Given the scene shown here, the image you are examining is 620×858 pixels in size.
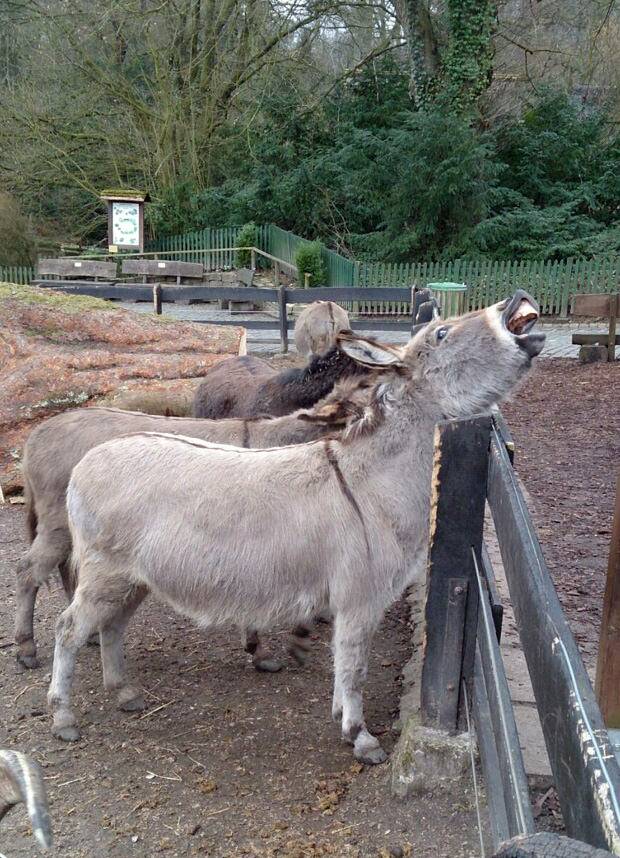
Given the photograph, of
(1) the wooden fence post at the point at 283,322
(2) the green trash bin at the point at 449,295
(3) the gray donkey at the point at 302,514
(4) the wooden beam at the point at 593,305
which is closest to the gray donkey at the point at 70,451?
(3) the gray donkey at the point at 302,514

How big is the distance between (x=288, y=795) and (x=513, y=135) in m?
24.4

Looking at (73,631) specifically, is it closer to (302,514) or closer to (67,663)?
(67,663)

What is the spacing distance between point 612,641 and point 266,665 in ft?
6.31

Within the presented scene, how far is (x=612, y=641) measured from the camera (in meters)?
2.69

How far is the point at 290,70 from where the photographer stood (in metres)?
26.4

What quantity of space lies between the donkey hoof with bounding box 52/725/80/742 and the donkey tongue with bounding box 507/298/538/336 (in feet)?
8.45

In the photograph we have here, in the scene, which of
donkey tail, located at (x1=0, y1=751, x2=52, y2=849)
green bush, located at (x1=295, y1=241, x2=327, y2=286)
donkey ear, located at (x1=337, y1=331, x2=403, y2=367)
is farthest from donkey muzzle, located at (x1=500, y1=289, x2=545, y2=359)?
green bush, located at (x1=295, y1=241, x2=327, y2=286)

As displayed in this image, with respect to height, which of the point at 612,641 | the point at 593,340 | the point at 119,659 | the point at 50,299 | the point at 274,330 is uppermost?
the point at 50,299

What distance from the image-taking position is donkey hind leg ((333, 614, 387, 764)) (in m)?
3.15

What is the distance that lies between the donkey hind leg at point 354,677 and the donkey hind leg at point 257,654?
93 centimetres

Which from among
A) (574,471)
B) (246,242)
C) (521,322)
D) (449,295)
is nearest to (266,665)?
(521,322)

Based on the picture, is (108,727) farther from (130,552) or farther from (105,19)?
(105,19)

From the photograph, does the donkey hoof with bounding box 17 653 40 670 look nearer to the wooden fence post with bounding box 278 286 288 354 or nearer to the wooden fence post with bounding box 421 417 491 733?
the wooden fence post with bounding box 421 417 491 733

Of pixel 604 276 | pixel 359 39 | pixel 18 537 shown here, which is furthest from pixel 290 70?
pixel 18 537
